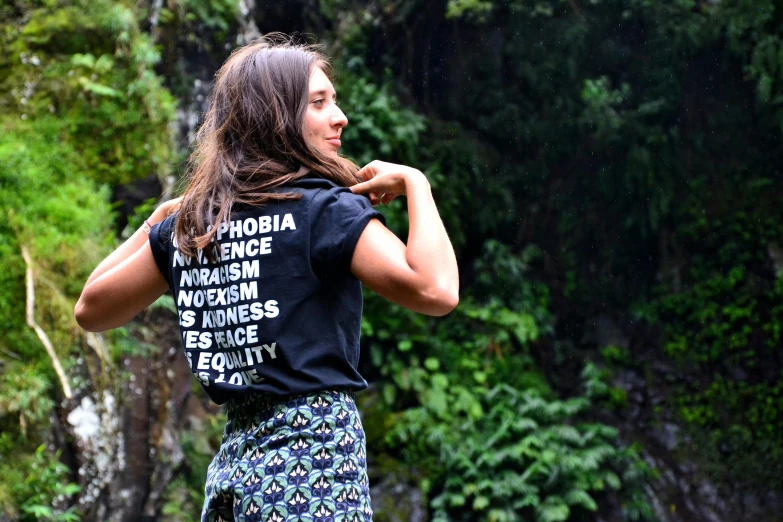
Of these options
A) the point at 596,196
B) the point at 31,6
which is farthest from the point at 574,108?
the point at 31,6

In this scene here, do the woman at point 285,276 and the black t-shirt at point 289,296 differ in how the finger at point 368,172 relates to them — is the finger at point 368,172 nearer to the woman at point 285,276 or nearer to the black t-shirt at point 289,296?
the woman at point 285,276

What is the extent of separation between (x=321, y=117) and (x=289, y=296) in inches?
14.7

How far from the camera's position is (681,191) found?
8930 millimetres

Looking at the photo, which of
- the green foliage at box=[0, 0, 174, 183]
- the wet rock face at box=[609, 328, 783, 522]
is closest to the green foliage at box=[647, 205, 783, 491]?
the wet rock face at box=[609, 328, 783, 522]

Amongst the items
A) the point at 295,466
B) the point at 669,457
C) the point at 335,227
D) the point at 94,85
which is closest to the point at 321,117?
the point at 335,227

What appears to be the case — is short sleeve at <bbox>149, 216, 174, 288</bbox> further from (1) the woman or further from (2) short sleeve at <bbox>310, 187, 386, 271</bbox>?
(2) short sleeve at <bbox>310, 187, 386, 271</bbox>

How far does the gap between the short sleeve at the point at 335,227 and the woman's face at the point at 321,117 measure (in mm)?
171

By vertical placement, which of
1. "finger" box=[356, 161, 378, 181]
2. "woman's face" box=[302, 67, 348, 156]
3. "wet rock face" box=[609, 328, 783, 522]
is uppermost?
"woman's face" box=[302, 67, 348, 156]

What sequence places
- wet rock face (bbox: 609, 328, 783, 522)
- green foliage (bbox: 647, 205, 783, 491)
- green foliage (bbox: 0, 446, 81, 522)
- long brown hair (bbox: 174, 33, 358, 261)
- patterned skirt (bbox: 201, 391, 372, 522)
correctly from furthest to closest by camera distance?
1. green foliage (bbox: 647, 205, 783, 491)
2. wet rock face (bbox: 609, 328, 783, 522)
3. green foliage (bbox: 0, 446, 81, 522)
4. long brown hair (bbox: 174, 33, 358, 261)
5. patterned skirt (bbox: 201, 391, 372, 522)

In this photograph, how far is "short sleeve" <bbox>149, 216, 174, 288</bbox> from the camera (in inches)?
63.2

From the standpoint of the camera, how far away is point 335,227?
4.66ft

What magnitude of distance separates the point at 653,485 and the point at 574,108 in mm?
4021

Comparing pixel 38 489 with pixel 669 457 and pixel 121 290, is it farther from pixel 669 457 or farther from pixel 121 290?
pixel 669 457

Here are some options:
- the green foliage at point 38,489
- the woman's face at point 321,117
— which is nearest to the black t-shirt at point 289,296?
the woman's face at point 321,117
